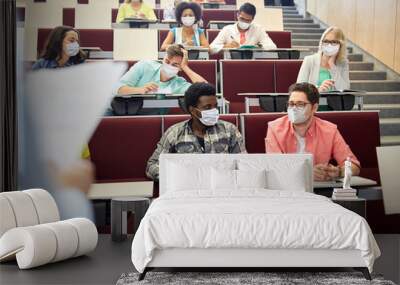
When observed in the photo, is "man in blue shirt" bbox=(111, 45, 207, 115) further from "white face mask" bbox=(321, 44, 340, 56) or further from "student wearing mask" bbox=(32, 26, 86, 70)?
"white face mask" bbox=(321, 44, 340, 56)

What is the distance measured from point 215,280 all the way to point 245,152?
1.94 m

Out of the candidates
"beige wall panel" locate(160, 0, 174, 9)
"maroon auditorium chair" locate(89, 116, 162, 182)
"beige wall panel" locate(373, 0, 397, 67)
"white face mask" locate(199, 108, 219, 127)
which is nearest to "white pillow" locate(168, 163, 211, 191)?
"white face mask" locate(199, 108, 219, 127)

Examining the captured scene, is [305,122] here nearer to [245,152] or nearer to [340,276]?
[245,152]

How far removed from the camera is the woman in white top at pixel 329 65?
705 centimetres

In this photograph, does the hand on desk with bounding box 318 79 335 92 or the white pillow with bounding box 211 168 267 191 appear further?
the hand on desk with bounding box 318 79 335 92

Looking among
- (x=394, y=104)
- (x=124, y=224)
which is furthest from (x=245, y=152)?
(x=394, y=104)

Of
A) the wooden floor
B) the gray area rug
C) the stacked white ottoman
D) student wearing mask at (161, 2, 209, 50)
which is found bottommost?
the wooden floor

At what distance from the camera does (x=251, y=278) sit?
461cm

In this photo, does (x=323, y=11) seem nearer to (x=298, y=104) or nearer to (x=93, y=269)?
(x=298, y=104)

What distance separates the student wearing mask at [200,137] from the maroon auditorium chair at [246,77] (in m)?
0.89

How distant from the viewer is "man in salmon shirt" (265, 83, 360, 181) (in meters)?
6.50

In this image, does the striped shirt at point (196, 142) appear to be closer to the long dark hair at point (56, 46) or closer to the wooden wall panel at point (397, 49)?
the long dark hair at point (56, 46)

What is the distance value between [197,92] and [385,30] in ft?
7.02

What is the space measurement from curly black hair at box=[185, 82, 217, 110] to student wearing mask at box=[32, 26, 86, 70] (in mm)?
1057
